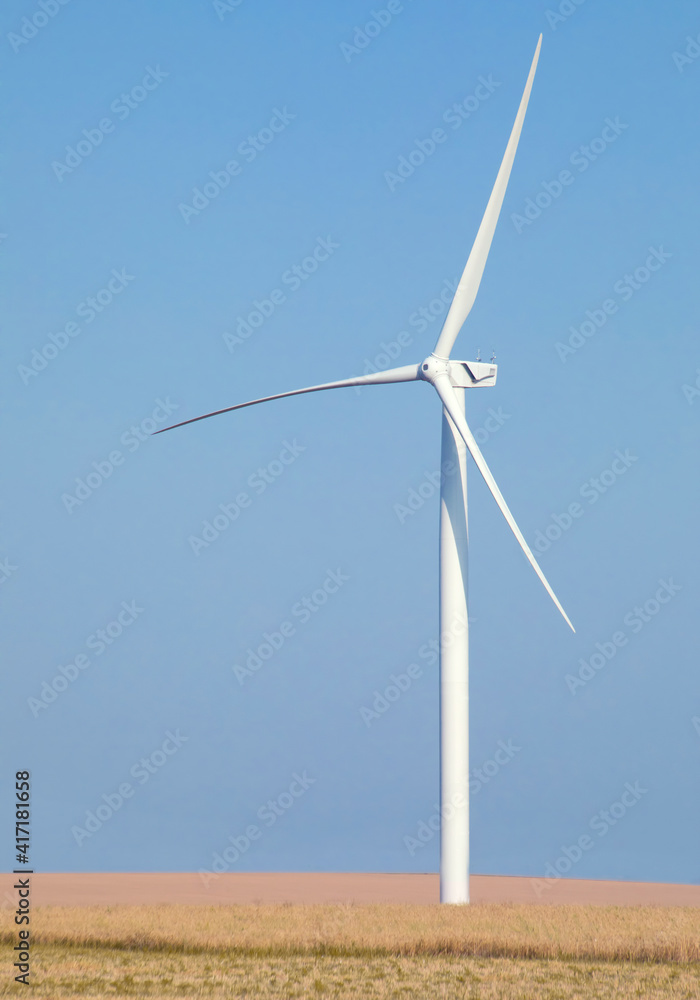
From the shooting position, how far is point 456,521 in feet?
123

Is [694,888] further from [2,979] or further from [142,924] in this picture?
[2,979]

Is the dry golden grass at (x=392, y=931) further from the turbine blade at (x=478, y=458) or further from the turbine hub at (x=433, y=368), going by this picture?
the turbine hub at (x=433, y=368)

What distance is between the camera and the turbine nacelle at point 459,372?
126 ft

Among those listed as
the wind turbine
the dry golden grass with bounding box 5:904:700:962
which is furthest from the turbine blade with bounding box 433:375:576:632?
the dry golden grass with bounding box 5:904:700:962

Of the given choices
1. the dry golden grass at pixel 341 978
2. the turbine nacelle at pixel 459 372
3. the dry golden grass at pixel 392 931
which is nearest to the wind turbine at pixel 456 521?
the turbine nacelle at pixel 459 372

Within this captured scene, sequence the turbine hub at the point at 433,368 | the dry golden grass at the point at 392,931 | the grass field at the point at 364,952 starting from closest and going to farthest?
the grass field at the point at 364,952 < the dry golden grass at the point at 392,931 < the turbine hub at the point at 433,368

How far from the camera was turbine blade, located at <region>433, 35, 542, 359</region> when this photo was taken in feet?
127

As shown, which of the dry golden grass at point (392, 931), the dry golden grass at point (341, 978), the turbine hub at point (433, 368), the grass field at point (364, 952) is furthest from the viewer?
the turbine hub at point (433, 368)

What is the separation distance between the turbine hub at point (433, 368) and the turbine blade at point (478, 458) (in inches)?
6.9

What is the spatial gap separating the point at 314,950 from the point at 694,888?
1854 inches

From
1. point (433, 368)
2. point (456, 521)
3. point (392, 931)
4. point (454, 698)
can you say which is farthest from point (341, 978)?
point (433, 368)

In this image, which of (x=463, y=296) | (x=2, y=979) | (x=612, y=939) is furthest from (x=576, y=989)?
(x=463, y=296)

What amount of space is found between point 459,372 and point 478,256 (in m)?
4.03

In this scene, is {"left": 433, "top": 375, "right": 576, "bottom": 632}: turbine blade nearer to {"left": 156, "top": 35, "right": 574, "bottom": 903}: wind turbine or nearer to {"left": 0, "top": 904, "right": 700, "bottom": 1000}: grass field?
{"left": 156, "top": 35, "right": 574, "bottom": 903}: wind turbine
